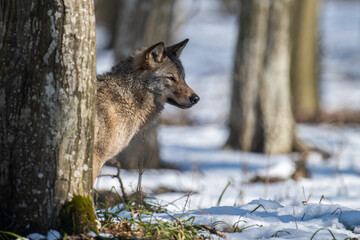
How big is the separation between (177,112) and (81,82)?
42.0 feet

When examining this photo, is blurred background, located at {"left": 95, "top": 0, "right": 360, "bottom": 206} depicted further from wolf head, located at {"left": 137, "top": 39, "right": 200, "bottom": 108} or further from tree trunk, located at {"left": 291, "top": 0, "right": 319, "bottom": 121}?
wolf head, located at {"left": 137, "top": 39, "right": 200, "bottom": 108}

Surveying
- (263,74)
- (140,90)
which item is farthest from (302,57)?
(140,90)

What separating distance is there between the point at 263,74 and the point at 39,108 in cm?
803

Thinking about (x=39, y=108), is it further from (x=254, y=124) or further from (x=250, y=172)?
(x=254, y=124)

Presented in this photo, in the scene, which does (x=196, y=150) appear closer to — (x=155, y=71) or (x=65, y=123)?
(x=155, y=71)

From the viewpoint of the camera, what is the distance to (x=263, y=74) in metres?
11.0

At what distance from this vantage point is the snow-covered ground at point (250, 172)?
443 cm

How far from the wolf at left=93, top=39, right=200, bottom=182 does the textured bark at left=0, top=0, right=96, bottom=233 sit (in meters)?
1.56

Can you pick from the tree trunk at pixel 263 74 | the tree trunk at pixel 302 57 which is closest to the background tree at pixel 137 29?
the tree trunk at pixel 263 74

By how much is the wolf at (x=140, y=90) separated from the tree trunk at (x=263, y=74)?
536cm

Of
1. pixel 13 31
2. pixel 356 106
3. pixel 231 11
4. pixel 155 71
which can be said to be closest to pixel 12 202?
pixel 13 31

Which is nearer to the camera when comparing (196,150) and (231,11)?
(196,150)

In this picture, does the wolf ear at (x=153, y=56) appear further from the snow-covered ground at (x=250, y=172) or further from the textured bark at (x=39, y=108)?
the textured bark at (x=39, y=108)

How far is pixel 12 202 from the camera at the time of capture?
367 centimetres
